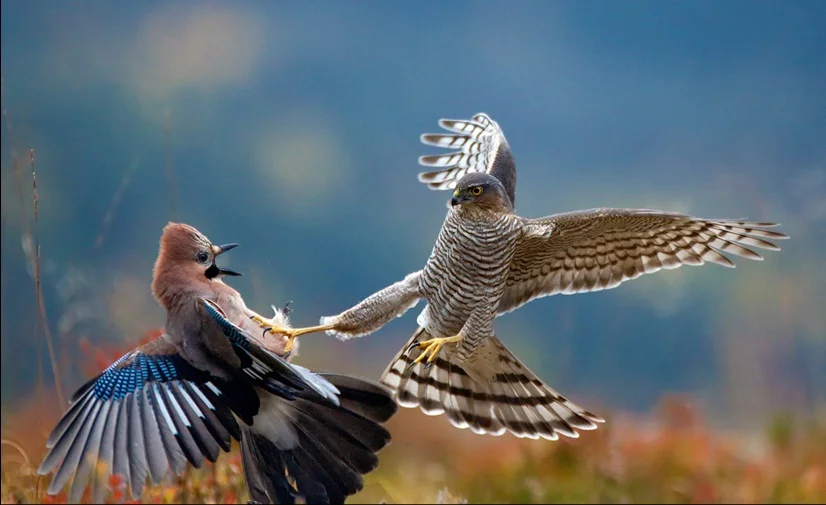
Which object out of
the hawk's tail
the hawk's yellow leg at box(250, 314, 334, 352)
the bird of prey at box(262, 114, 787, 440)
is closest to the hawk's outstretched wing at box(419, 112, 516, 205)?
the bird of prey at box(262, 114, 787, 440)

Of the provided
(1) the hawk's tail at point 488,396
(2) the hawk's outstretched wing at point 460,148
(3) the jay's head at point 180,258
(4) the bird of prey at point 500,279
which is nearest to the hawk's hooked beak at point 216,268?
(3) the jay's head at point 180,258

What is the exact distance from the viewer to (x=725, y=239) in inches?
128

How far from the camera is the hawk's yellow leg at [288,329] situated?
2.88m

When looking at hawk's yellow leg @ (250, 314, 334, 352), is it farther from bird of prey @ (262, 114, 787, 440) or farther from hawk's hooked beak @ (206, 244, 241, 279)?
hawk's hooked beak @ (206, 244, 241, 279)

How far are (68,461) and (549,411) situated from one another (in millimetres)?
1706

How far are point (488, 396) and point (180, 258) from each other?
4.34 ft

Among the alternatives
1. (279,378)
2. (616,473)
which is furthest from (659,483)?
(279,378)

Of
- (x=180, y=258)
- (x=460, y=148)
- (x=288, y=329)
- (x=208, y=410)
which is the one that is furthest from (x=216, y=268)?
(x=460, y=148)

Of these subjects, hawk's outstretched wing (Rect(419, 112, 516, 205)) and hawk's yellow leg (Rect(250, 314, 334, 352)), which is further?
hawk's outstretched wing (Rect(419, 112, 516, 205))

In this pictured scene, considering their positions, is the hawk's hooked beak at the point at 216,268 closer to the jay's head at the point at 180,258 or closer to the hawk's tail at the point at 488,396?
the jay's head at the point at 180,258

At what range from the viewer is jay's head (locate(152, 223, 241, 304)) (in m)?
2.81

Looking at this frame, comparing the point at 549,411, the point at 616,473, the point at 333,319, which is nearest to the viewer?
the point at 333,319

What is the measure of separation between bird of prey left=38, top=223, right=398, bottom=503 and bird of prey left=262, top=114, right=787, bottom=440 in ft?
0.72

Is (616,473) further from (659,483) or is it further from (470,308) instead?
(470,308)
